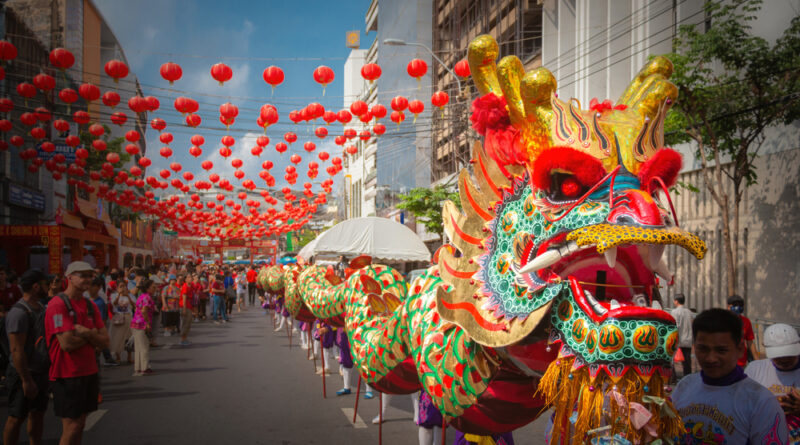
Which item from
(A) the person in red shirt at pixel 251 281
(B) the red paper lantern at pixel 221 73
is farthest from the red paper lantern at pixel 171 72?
(A) the person in red shirt at pixel 251 281

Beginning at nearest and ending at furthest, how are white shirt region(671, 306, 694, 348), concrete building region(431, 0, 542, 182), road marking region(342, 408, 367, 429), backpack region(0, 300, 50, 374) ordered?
backpack region(0, 300, 50, 374), road marking region(342, 408, 367, 429), white shirt region(671, 306, 694, 348), concrete building region(431, 0, 542, 182)

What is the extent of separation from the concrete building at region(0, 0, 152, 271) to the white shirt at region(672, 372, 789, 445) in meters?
13.3

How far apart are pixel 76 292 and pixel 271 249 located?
4668 cm

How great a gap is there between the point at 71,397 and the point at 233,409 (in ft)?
11.1

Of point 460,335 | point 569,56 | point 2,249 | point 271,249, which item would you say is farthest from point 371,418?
point 271,249

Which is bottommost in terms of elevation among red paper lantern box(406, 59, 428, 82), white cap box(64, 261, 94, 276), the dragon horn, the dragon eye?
white cap box(64, 261, 94, 276)

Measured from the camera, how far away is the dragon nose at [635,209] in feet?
6.70

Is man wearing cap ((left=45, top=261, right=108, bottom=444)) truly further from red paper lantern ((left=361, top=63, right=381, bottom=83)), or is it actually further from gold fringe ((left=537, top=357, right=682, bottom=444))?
red paper lantern ((left=361, top=63, right=381, bottom=83))

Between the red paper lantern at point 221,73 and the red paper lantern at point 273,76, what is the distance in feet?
1.97

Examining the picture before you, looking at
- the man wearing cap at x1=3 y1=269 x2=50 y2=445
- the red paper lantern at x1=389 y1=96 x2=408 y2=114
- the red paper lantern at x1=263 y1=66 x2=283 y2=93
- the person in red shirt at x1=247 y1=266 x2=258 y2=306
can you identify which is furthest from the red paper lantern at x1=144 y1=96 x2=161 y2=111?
the person in red shirt at x1=247 y1=266 x2=258 y2=306

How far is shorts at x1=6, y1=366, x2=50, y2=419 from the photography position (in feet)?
15.8

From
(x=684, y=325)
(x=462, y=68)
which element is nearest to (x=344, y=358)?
(x=684, y=325)

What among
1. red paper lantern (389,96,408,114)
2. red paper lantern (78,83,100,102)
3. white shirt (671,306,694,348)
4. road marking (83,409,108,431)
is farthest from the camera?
red paper lantern (389,96,408,114)

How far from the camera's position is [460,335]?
2934mm
